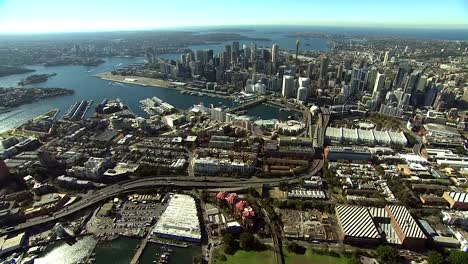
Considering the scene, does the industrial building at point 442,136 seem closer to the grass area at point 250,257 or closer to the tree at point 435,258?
the tree at point 435,258

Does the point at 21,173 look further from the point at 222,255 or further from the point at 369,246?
the point at 369,246

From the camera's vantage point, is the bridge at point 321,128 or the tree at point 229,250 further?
the bridge at point 321,128

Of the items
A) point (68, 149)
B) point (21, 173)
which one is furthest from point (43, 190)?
point (68, 149)

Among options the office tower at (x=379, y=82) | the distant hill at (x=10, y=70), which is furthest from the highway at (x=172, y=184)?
the distant hill at (x=10, y=70)

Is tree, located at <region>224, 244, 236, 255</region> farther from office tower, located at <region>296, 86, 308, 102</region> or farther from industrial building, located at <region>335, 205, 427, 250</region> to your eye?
office tower, located at <region>296, 86, 308, 102</region>

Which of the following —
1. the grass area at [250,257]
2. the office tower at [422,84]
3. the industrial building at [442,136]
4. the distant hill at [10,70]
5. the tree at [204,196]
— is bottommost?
the industrial building at [442,136]

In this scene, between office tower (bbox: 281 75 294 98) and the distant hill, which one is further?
the distant hill

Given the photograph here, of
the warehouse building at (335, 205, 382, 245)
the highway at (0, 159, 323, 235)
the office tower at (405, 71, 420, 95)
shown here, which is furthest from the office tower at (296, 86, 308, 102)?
the warehouse building at (335, 205, 382, 245)

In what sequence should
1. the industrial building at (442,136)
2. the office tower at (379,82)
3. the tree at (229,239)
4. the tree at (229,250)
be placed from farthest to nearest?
the office tower at (379,82)
the industrial building at (442,136)
the tree at (229,239)
the tree at (229,250)
